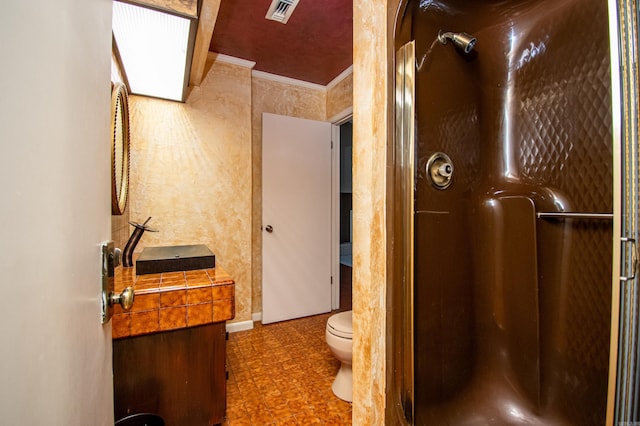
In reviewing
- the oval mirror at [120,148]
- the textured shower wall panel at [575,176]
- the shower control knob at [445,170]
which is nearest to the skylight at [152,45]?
the oval mirror at [120,148]

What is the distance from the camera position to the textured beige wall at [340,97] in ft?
8.72

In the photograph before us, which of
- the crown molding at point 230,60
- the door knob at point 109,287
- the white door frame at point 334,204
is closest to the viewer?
the door knob at point 109,287

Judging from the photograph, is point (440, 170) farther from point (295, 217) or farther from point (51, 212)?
point (295, 217)

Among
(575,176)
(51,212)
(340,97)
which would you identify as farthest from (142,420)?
(340,97)

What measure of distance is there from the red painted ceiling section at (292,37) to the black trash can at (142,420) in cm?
227

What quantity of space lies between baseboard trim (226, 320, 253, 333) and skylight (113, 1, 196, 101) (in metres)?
2.04

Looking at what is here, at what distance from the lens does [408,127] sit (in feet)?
2.92

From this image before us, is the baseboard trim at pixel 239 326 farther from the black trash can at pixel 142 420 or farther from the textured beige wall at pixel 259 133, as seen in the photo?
the black trash can at pixel 142 420

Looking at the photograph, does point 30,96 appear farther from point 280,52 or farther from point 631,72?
point 280,52

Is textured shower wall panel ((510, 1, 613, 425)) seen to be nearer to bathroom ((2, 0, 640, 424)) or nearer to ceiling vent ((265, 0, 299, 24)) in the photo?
bathroom ((2, 0, 640, 424))

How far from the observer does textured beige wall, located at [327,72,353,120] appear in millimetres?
2659

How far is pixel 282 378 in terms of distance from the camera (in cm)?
185

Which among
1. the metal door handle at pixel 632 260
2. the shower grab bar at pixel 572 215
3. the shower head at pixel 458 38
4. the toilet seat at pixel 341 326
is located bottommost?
the toilet seat at pixel 341 326

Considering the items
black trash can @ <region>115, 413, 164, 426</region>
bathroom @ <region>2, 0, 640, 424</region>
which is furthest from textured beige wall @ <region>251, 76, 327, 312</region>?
bathroom @ <region>2, 0, 640, 424</region>
